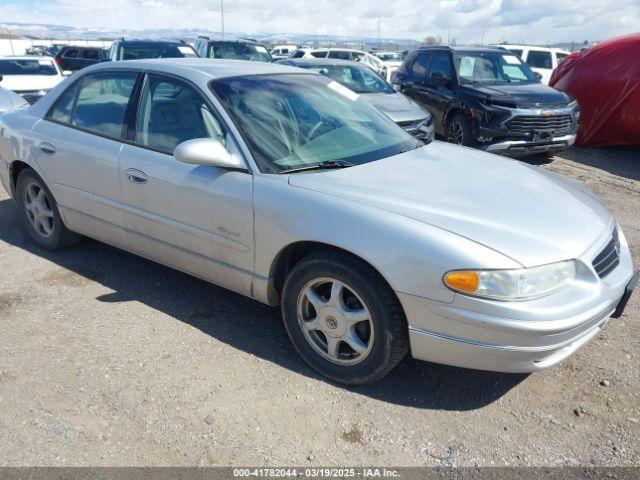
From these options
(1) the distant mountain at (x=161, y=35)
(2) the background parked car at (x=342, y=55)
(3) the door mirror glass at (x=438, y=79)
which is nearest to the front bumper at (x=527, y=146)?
(3) the door mirror glass at (x=438, y=79)

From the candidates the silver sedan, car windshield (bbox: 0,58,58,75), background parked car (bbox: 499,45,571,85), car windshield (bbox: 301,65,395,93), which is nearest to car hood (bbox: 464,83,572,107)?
car windshield (bbox: 301,65,395,93)

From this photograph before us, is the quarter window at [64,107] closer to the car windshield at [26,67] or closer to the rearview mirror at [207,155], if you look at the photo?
the rearview mirror at [207,155]

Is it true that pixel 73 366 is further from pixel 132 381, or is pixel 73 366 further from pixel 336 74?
pixel 336 74

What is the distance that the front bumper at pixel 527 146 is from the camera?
26.0 ft

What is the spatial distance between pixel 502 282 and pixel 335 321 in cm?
90

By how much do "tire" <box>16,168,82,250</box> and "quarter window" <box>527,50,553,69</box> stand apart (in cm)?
1577

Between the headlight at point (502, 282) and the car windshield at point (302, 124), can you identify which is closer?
the headlight at point (502, 282)

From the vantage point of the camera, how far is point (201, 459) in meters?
2.49

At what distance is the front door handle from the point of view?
3531 mm

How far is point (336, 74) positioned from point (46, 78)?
6514 millimetres

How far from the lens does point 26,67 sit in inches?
474

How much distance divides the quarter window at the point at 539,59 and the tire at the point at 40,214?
15769 mm

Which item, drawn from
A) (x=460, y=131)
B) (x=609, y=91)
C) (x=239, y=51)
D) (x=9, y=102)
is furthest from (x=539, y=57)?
(x=9, y=102)

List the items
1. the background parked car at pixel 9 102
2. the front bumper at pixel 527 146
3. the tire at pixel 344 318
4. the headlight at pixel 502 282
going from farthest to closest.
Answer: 1. the front bumper at pixel 527 146
2. the background parked car at pixel 9 102
3. the tire at pixel 344 318
4. the headlight at pixel 502 282
